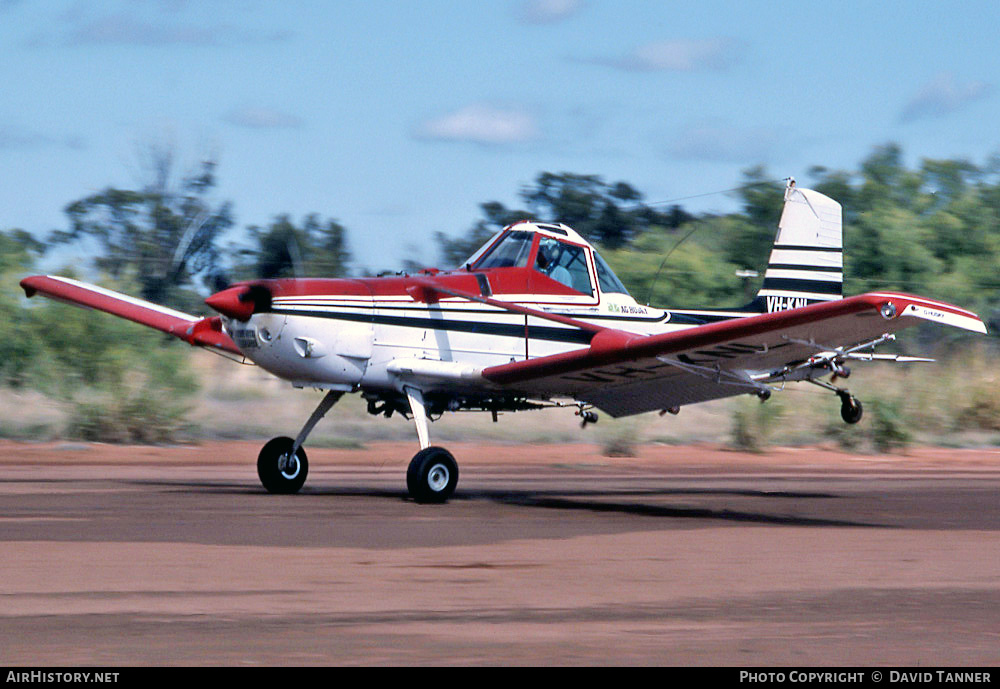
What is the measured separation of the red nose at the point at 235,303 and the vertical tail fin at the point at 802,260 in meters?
7.37

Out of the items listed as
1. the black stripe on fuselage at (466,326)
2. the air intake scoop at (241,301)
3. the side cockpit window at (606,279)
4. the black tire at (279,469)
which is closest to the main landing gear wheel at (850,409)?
the side cockpit window at (606,279)

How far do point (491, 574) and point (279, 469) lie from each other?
659 centimetres

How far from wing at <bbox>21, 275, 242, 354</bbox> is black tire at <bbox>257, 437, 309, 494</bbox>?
1395 millimetres

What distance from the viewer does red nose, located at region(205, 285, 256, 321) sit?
13.4m

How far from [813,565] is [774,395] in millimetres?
20422

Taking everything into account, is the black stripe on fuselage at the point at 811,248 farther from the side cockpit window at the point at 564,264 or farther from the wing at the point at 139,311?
the wing at the point at 139,311

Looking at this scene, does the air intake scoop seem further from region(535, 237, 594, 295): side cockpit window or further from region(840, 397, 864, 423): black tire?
region(840, 397, 864, 423): black tire

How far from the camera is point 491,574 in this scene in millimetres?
8938

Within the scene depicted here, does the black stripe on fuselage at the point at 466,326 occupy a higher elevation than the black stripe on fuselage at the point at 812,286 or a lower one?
lower

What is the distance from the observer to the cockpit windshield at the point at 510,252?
14.8 meters

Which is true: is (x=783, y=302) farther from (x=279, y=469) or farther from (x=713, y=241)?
(x=713, y=241)
